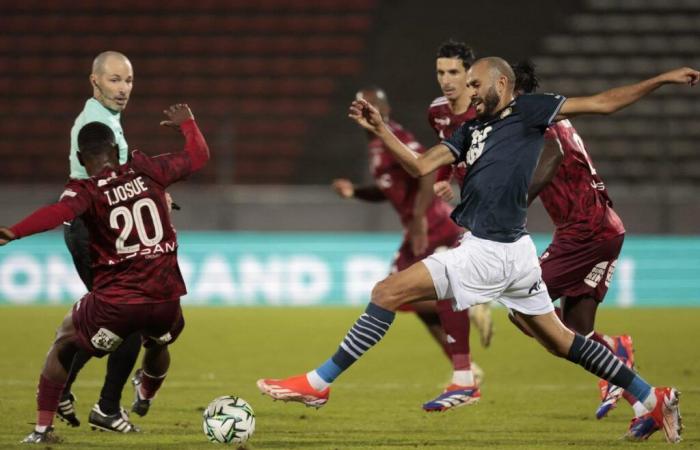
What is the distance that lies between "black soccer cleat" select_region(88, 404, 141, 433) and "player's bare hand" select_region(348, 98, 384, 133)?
7.32 feet

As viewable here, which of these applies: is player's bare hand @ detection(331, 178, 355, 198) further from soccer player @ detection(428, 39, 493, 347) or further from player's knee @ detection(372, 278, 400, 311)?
player's knee @ detection(372, 278, 400, 311)

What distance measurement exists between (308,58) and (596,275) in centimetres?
1529

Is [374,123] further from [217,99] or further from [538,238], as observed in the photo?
[217,99]

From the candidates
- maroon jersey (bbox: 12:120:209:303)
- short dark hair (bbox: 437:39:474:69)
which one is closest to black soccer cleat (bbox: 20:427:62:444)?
maroon jersey (bbox: 12:120:209:303)

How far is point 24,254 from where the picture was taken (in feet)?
51.8

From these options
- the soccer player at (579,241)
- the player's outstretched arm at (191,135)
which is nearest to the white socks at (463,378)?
the soccer player at (579,241)

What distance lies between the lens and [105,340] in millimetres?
6633

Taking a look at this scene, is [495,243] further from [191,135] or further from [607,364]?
[191,135]

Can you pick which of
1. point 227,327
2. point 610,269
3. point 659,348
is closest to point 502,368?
point 659,348

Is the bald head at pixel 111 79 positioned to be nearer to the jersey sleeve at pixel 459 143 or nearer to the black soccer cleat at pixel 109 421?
the black soccer cleat at pixel 109 421

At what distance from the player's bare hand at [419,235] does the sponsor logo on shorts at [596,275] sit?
1.85 m

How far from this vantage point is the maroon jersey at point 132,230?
649 cm

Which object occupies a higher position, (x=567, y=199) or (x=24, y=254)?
(x=567, y=199)

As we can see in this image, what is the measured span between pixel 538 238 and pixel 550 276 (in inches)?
340
